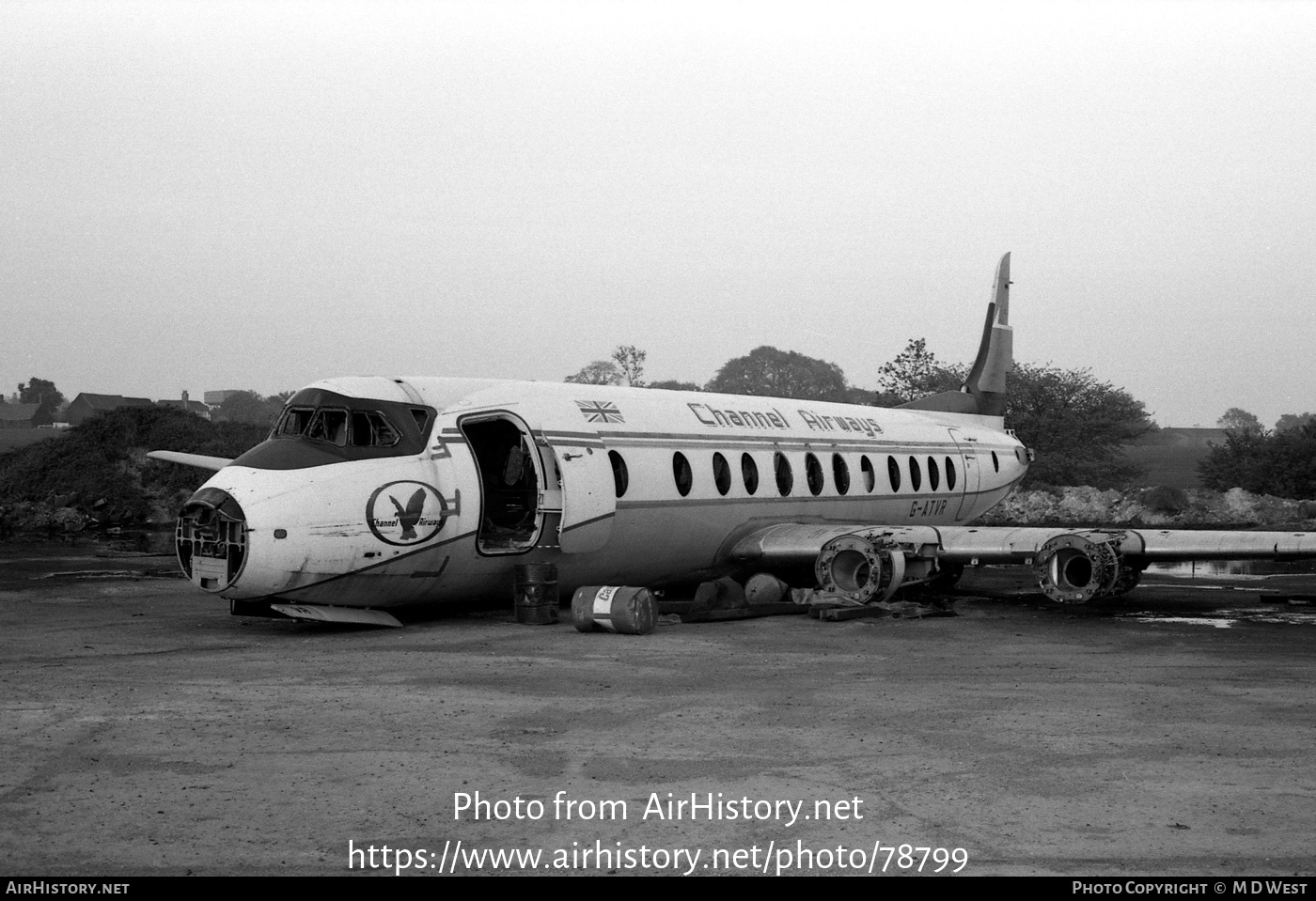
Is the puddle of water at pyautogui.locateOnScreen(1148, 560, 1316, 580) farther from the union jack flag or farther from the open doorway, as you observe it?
the open doorway

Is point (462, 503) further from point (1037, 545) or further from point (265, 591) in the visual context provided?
point (1037, 545)

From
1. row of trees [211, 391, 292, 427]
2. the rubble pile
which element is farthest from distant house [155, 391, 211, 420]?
the rubble pile

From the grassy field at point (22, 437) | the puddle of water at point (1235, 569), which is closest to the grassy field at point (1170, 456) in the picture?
the puddle of water at point (1235, 569)

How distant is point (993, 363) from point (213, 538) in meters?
18.3

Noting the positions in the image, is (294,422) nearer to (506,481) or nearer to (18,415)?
(506,481)

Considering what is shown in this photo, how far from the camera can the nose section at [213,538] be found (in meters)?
13.9

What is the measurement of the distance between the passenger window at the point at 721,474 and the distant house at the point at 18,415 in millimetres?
91238

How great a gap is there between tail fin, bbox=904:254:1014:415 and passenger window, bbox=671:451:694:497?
10.1 m

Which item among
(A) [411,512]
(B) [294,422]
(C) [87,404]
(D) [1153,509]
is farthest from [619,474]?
(C) [87,404]

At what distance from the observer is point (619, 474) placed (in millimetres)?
17250

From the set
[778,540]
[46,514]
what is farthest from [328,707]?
[46,514]

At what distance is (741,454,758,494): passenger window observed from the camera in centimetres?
1939

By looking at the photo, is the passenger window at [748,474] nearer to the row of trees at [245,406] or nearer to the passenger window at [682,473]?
the passenger window at [682,473]
